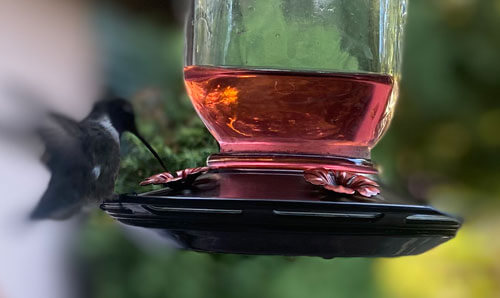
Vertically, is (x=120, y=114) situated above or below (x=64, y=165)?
above

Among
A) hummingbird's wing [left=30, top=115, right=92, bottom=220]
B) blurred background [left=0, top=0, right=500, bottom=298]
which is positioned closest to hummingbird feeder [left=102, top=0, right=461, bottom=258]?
hummingbird's wing [left=30, top=115, right=92, bottom=220]

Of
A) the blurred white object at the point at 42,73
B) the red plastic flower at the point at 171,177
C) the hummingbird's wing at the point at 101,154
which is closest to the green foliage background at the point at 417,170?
the blurred white object at the point at 42,73

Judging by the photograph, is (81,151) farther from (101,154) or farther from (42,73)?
(42,73)

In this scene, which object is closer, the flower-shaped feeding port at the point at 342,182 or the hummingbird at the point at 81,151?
the flower-shaped feeding port at the point at 342,182

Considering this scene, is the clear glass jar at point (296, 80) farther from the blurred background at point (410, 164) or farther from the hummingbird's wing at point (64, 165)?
the blurred background at point (410, 164)

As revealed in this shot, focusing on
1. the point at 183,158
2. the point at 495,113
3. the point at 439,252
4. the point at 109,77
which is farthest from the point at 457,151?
the point at 183,158

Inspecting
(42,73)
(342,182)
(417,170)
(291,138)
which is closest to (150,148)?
(291,138)

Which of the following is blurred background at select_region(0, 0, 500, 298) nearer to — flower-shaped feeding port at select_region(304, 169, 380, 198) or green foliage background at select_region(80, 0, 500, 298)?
green foliage background at select_region(80, 0, 500, 298)
